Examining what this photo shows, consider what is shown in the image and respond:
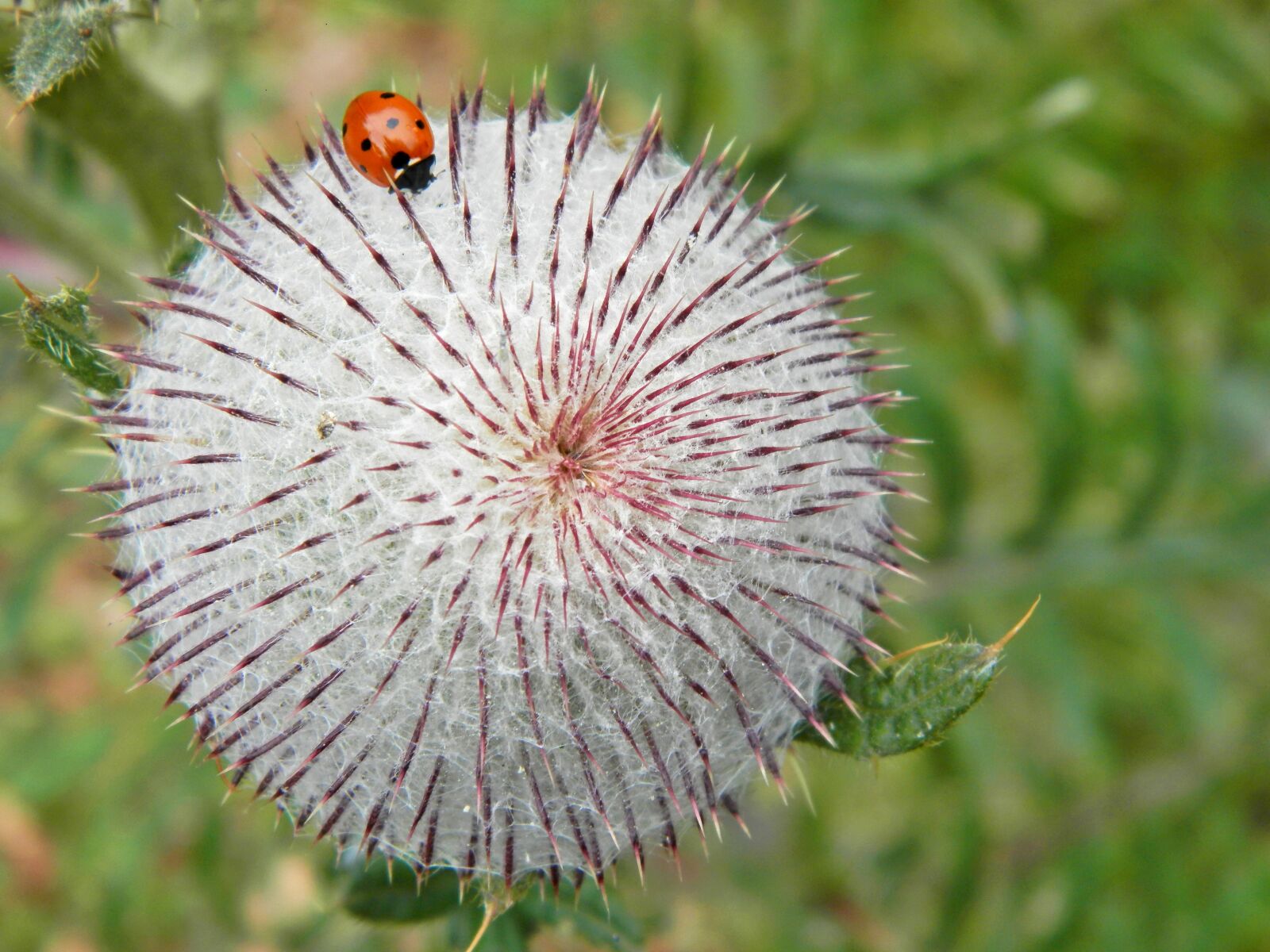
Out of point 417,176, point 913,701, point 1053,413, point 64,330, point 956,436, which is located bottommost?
point 913,701

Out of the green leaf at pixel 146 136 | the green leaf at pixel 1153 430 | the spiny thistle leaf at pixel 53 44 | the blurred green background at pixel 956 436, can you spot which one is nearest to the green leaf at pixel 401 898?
the blurred green background at pixel 956 436

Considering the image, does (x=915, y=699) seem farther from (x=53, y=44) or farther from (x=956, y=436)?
(x=53, y=44)

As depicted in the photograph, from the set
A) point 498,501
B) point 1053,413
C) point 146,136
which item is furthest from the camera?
point 1053,413

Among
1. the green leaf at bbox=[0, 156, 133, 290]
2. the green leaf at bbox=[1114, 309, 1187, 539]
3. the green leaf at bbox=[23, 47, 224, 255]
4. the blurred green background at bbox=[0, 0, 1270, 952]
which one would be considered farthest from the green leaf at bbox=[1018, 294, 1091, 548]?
the green leaf at bbox=[0, 156, 133, 290]

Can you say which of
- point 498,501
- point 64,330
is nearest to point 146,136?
point 64,330

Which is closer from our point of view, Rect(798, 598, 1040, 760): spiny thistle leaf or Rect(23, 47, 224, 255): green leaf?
Rect(798, 598, 1040, 760): spiny thistle leaf

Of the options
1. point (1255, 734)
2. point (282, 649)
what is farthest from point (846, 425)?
point (1255, 734)

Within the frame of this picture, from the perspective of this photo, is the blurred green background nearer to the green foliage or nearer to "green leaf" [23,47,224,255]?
"green leaf" [23,47,224,255]

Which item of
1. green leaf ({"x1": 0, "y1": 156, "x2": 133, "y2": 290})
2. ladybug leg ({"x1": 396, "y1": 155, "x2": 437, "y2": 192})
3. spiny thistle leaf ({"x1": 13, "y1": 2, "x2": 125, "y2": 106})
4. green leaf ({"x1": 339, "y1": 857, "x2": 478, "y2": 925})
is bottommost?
green leaf ({"x1": 339, "y1": 857, "x2": 478, "y2": 925})
